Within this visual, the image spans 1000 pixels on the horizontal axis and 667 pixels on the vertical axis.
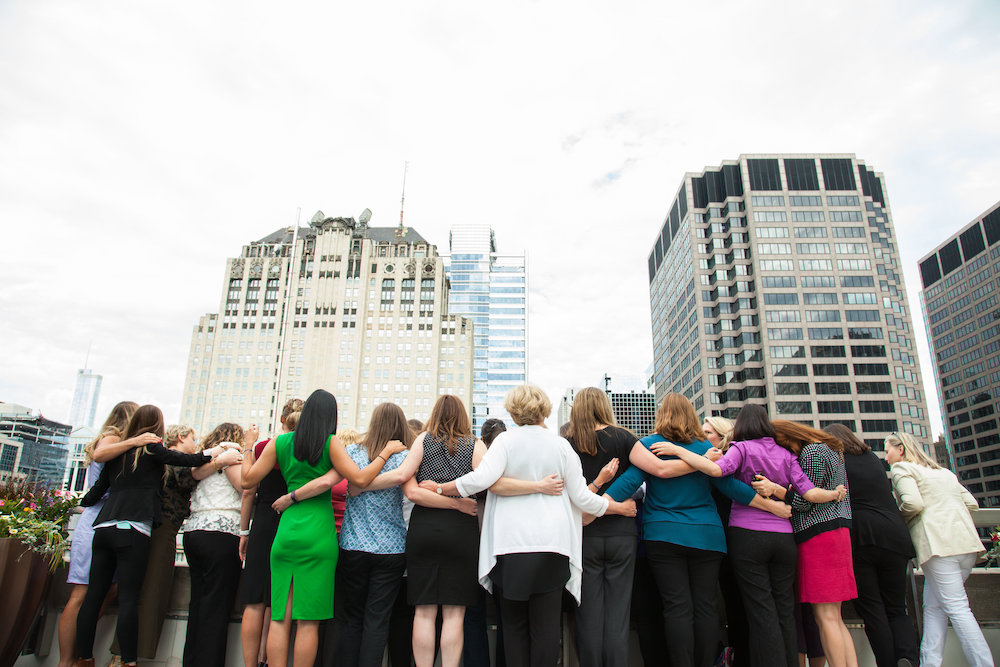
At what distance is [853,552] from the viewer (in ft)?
16.5

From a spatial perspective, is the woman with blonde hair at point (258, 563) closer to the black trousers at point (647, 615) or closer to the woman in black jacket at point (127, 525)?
the woman in black jacket at point (127, 525)

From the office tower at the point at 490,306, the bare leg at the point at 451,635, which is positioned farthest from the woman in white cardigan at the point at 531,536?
the office tower at the point at 490,306

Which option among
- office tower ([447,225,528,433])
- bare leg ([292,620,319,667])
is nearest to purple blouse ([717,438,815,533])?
bare leg ([292,620,319,667])

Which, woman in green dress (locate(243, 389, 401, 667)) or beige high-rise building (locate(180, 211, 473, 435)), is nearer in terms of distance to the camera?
woman in green dress (locate(243, 389, 401, 667))

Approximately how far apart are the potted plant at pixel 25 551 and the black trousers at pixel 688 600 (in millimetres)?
5455

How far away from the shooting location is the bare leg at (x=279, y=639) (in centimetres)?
423

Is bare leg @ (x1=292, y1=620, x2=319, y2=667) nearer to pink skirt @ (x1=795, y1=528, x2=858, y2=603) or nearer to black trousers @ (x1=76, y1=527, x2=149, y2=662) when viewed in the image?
black trousers @ (x1=76, y1=527, x2=149, y2=662)

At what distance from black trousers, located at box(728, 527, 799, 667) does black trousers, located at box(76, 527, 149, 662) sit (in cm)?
511

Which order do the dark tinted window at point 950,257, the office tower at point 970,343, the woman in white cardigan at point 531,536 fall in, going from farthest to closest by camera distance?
the dark tinted window at point 950,257
the office tower at point 970,343
the woman in white cardigan at point 531,536

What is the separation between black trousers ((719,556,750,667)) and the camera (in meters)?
4.60

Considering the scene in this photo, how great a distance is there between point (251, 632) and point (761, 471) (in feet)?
14.7

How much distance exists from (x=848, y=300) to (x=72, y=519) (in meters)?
100

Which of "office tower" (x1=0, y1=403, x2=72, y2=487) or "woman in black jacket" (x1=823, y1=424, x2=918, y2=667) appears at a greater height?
"office tower" (x1=0, y1=403, x2=72, y2=487)

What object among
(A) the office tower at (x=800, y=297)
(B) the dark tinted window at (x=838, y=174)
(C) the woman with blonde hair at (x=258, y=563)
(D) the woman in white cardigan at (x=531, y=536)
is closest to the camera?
(D) the woman in white cardigan at (x=531, y=536)
